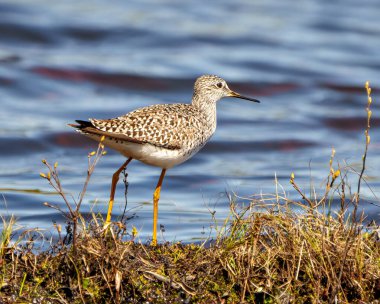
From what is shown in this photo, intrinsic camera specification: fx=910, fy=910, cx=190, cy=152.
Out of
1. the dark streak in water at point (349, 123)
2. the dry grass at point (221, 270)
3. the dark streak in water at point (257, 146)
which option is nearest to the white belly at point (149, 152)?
the dry grass at point (221, 270)

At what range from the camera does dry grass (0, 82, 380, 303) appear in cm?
659

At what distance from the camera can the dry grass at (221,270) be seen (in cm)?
659

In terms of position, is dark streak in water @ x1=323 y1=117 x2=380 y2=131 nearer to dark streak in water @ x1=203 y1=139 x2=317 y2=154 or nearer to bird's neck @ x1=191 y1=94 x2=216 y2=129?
dark streak in water @ x1=203 y1=139 x2=317 y2=154

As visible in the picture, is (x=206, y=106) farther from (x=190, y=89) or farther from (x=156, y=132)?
(x=190, y=89)

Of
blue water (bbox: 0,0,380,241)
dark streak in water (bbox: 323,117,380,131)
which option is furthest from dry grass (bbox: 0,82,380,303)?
dark streak in water (bbox: 323,117,380,131)

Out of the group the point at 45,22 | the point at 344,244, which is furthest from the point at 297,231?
the point at 45,22

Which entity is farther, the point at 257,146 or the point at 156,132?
the point at 257,146

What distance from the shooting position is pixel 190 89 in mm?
18438

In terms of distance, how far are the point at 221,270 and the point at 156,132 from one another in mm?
1963

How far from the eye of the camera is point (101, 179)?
42.3ft

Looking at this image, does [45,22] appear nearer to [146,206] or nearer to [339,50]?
[339,50]

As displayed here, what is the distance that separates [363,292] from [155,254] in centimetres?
171

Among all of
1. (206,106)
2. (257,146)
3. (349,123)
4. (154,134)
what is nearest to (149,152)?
(154,134)

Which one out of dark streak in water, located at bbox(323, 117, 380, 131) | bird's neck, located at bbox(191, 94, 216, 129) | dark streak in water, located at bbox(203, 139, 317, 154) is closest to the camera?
bird's neck, located at bbox(191, 94, 216, 129)
